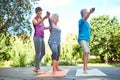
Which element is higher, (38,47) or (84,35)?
(84,35)

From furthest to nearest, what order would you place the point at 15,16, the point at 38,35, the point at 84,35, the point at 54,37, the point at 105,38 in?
1. the point at 105,38
2. the point at 15,16
3. the point at 38,35
4. the point at 54,37
5. the point at 84,35

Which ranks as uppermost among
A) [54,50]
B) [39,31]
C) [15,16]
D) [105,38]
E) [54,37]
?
[105,38]

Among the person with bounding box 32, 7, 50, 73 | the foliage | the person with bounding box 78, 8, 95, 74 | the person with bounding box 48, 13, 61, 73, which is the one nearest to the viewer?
the person with bounding box 78, 8, 95, 74

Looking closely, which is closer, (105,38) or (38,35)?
(38,35)

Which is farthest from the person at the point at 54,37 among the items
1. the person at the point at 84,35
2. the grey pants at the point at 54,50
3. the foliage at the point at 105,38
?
the foliage at the point at 105,38

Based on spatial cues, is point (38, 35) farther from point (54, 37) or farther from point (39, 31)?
point (54, 37)

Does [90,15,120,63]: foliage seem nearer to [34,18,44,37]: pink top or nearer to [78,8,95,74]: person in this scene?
[34,18,44,37]: pink top

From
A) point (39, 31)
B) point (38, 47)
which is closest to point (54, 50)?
point (38, 47)

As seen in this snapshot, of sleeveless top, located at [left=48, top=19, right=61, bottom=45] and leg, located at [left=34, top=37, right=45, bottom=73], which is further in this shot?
leg, located at [left=34, top=37, right=45, bottom=73]

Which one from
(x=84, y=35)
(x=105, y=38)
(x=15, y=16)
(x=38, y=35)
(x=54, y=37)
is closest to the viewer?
(x=84, y=35)

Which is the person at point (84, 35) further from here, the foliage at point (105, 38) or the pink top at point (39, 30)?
the foliage at point (105, 38)

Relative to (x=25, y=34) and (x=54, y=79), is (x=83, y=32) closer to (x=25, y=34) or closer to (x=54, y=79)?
(x=54, y=79)

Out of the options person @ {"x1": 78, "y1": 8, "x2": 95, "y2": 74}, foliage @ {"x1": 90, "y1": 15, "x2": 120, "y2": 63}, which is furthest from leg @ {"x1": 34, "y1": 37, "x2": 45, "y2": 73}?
foliage @ {"x1": 90, "y1": 15, "x2": 120, "y2": 63}

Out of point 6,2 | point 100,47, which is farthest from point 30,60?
point 100,47
